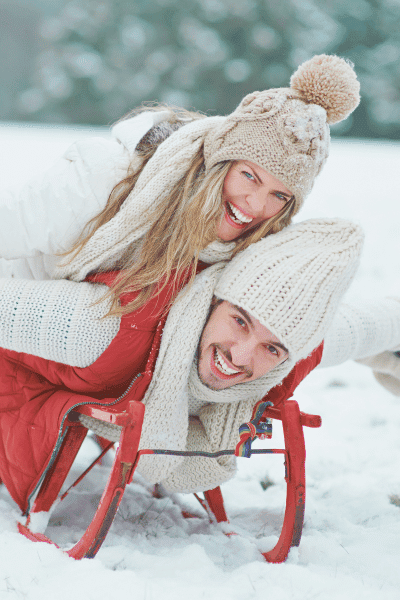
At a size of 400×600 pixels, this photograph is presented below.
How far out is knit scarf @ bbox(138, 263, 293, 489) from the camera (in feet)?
3.96

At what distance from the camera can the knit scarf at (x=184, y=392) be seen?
121 centimetres

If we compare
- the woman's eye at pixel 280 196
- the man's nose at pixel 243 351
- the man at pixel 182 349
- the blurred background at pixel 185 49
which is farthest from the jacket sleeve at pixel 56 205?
the blurred background at pixel 185 49

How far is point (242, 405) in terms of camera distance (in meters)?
1.33

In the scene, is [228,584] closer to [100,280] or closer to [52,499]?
[52,499]

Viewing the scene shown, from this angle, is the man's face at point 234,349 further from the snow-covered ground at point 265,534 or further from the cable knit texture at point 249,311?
the snow-covered ground at point 265,534

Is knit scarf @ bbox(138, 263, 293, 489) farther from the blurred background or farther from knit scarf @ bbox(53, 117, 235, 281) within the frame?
the blurred background

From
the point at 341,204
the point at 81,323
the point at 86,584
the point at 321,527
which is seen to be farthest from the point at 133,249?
the point at 341,204

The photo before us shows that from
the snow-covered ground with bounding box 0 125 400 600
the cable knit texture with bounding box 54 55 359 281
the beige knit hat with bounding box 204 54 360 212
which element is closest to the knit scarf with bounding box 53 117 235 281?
the cable knit texture with bounding box 54 55 359 281

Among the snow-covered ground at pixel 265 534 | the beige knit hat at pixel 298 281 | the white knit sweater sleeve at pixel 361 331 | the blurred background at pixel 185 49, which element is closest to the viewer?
the snow-covered ground at pixel 265 534

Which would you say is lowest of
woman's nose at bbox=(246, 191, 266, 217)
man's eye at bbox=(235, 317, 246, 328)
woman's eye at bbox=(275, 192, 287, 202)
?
man's eye at bbox=(235, 317, 246, 328)

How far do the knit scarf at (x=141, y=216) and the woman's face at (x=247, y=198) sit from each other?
62 millimetres

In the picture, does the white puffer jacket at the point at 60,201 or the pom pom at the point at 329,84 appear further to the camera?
the white puffer jacket at the point at 60,201

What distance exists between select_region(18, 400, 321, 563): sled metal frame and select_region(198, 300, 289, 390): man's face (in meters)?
0.12

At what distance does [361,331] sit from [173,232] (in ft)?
2.51
